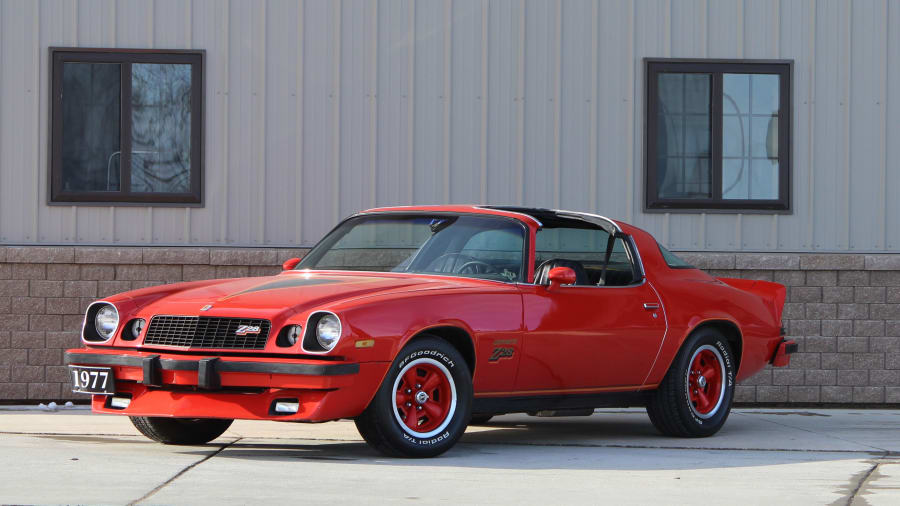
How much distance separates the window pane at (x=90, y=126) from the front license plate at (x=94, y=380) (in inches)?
176

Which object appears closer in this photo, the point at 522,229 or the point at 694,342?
the point at 522,229

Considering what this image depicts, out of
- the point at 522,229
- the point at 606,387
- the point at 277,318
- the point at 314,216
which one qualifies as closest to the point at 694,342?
the point at 606,387

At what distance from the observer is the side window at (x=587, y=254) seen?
28.2ft

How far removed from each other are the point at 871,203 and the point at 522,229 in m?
5.02

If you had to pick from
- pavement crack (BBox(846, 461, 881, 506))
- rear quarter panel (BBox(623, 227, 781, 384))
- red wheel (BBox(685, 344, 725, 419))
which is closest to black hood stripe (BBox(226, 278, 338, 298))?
rear quarter panel (BBox(623, 227, 781, 384))

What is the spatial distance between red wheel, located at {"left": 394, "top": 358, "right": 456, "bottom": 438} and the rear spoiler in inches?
123

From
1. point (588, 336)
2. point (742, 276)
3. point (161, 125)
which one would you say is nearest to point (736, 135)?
point (742, 276)

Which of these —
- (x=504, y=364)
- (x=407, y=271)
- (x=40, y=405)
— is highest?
(x=407, y=271)

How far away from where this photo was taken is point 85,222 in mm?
11836

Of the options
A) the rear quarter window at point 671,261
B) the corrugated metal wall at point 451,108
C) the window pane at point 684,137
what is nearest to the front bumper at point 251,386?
the rear quarter window at point 671,261

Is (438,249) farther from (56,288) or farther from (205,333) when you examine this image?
(56,288)

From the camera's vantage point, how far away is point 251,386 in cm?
708

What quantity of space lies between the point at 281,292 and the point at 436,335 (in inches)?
33.8

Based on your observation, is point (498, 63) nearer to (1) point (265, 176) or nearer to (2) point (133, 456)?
(1) point (265, 176)
